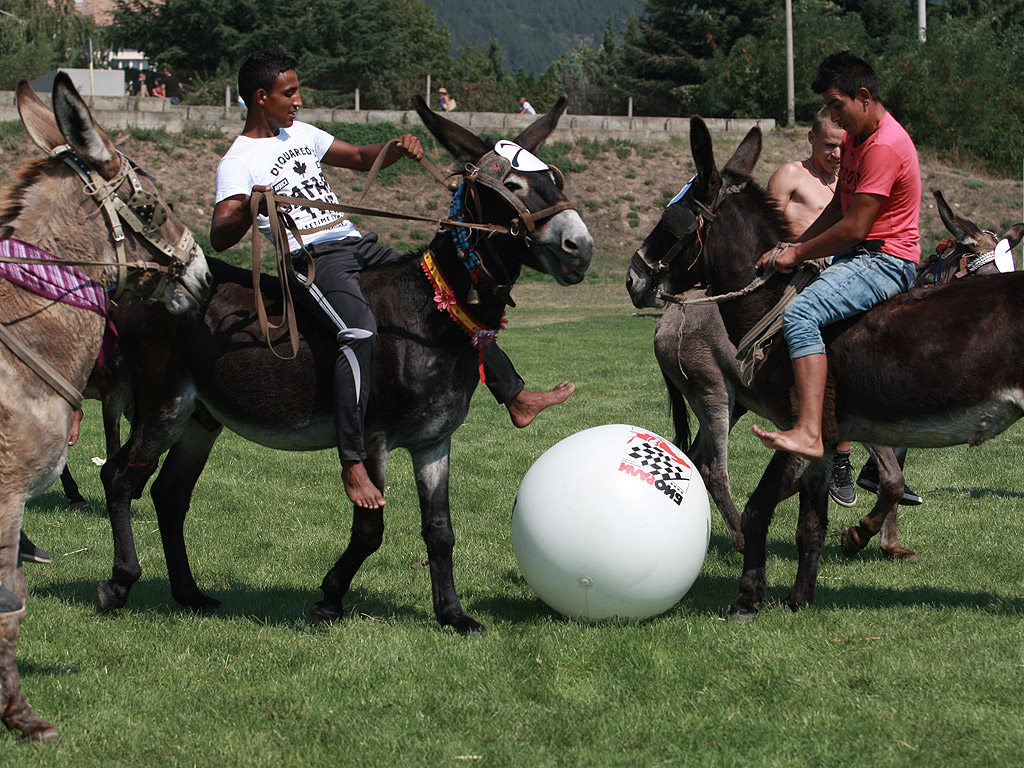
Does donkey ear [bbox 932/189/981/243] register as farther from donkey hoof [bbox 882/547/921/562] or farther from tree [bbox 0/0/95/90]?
tree [bbox 0/0/95/90]

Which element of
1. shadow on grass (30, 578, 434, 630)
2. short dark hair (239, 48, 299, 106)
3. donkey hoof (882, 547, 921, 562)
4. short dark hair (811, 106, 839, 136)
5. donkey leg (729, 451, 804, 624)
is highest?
short dark hair (239, 48, 299, 106)

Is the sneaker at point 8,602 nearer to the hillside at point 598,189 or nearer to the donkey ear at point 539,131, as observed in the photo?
the donkey ear at point 539,131

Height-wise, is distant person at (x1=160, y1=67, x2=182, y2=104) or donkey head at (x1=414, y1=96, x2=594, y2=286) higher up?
distant person at (x1=160, y1=67, x2=182, y2=104)

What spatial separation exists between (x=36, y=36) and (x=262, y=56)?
6539cm

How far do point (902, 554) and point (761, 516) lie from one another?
75.1 inches

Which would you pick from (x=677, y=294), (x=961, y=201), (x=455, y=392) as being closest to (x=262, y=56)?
(x=455, y=392)

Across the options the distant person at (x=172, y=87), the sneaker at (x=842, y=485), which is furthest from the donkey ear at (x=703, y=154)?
the distant person at (x=172, y=87)

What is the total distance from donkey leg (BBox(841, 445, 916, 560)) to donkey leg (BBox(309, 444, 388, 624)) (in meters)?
3.45

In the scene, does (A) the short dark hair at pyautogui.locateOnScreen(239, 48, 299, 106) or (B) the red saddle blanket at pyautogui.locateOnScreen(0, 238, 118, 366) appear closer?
(B) the red saddle blanket at pyautogui.locateOnScreen(0, 238, 118, 366)

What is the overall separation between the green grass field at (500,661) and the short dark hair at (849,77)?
115 inches

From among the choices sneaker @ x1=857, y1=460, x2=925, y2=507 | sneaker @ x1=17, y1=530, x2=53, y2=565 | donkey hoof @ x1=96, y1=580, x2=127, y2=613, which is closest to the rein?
sneaker @ x1=17, y1=530, x2=53, y2=565

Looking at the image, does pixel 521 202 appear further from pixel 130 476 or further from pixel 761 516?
pixel 130 476

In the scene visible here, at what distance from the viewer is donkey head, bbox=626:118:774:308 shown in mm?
6078

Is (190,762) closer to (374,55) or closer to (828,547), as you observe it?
(828,547)
